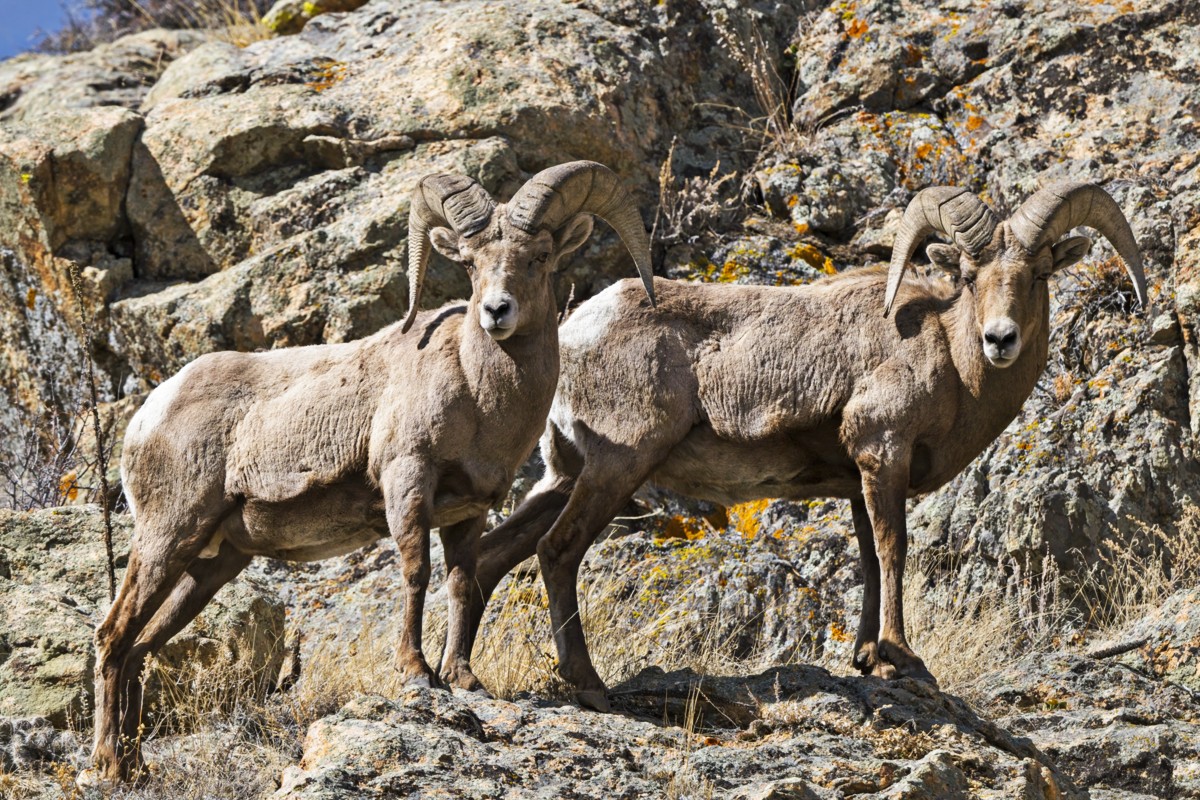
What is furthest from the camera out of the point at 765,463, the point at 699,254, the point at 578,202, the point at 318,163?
the point at 318,163

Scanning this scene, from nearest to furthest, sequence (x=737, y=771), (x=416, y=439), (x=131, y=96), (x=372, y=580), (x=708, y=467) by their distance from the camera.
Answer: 1. (x=737, y=771)
2. (x=416, y=439)
3. (x=708, y=467)
4. (x=372, y=580)
5. (x=131, y=96)

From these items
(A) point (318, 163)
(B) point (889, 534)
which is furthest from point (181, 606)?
(A) point (318, 163)

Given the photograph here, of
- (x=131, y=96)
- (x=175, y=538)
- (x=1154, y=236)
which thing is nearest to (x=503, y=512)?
(x=175, y=538)

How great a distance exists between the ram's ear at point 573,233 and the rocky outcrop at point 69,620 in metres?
2.68

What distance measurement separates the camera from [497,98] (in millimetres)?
12688

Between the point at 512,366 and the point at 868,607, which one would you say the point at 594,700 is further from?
the point at 868,607

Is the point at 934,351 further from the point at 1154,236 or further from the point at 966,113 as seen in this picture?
the point at 966,113

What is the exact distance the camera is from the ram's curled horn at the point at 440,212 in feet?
24.7

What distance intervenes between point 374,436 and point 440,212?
3.91ft

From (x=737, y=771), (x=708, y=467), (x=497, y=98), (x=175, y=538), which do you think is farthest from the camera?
(x=497, y=98)

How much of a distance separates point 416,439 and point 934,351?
2.80 metres

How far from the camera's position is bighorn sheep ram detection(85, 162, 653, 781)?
720cm

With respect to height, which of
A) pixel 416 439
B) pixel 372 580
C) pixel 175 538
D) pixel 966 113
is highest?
pixel 966 113

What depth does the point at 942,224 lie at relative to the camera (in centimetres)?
849
